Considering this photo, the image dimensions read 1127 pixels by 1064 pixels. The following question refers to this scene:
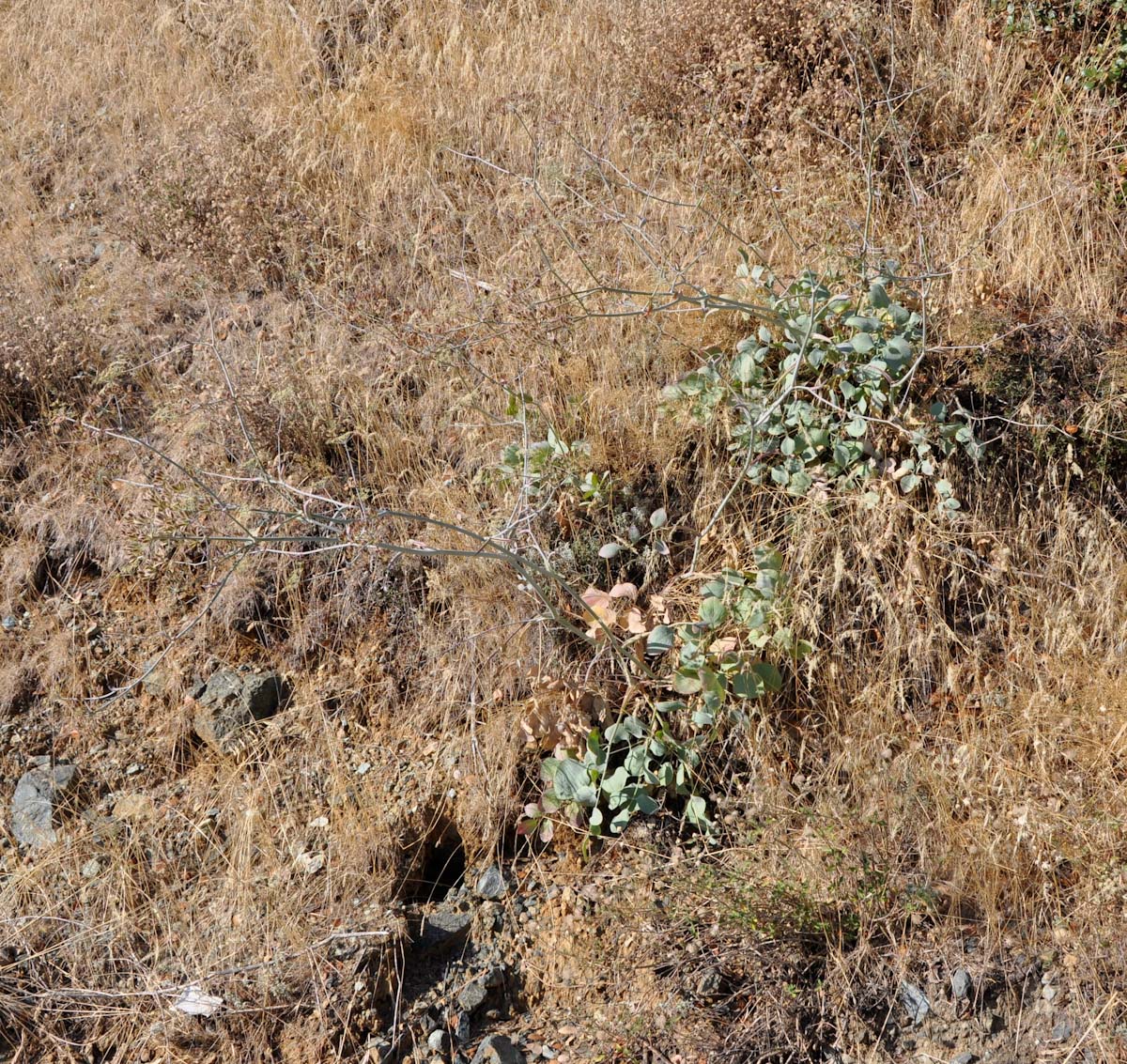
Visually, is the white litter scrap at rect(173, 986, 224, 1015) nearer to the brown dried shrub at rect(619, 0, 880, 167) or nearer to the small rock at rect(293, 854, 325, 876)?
the small rock at rect(293, 854, 325, 876)

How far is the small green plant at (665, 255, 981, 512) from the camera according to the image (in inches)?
134

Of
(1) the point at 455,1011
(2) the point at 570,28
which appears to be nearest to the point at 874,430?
(1) the point at 455,1011

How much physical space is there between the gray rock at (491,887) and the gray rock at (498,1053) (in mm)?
444

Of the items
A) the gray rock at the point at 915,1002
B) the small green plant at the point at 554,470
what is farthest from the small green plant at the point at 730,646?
the gray rock at the point at 915,1002

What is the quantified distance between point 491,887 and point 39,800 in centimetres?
171

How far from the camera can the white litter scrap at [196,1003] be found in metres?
3.15

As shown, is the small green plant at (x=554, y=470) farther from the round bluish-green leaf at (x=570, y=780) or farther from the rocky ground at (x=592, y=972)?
the rocky ground at (x=592, y=972)

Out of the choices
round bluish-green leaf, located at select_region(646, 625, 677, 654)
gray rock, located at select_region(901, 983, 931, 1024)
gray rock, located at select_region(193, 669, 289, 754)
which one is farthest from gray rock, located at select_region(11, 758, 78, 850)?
gray rock, located at select_region(901, 983, 931, 1024)

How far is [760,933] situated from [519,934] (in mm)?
799

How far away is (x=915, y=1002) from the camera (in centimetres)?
286

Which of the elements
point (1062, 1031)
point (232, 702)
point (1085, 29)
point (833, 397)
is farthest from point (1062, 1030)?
point (1085, 29)

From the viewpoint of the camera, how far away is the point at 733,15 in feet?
15.6

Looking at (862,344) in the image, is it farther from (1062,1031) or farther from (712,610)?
(1062,1031)

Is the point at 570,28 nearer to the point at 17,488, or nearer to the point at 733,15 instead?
the point at 733,15
